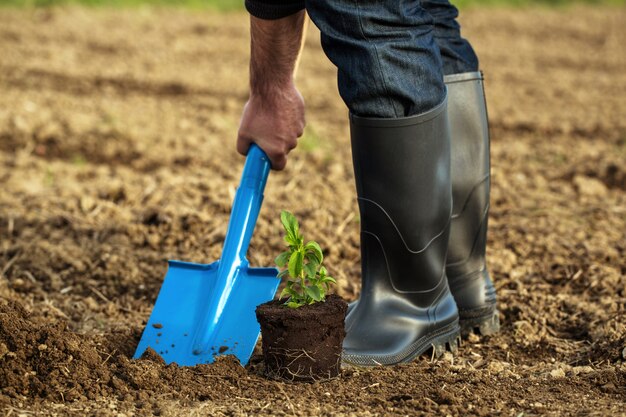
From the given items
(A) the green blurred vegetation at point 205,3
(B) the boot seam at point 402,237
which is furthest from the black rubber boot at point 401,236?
(A) the green blurred vegetation at point 205,3

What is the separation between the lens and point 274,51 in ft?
7.10

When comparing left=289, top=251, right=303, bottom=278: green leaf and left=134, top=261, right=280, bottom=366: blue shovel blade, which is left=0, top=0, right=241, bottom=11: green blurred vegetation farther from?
left=289, top=251, right=303, bottom=278: green leaf

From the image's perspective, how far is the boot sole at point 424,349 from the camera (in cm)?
196

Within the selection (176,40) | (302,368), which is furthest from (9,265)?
(176,40)

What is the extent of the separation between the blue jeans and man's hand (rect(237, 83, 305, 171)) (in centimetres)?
32

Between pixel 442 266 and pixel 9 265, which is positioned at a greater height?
pixel 442 266

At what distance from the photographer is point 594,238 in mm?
2979

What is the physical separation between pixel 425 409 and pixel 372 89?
0.65 metres

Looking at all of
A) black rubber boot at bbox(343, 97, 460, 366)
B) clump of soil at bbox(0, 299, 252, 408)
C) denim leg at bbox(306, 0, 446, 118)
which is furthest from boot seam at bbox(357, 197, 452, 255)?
clump of soil at bbox(0, 299, 252, 408)

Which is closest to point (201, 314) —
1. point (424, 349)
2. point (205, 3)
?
point (424, 349)

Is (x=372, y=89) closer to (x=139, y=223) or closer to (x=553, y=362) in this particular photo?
(x=553, y=362)

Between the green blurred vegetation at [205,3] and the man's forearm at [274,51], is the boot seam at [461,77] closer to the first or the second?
the man's forearm at [274,51]

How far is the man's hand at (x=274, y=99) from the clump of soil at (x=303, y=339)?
1.73ft

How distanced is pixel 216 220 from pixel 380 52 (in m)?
1.35
